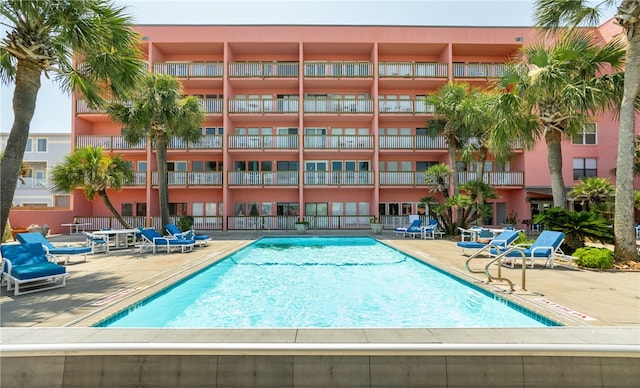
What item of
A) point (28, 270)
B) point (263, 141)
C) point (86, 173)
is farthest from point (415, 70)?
point (28, 270)

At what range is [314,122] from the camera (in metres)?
24.8

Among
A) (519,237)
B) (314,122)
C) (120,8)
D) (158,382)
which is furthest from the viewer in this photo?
(314,122)

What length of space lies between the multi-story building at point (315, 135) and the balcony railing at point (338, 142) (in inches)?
3.0

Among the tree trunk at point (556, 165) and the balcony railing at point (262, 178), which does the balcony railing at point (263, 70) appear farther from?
the tree trunk at point (556, 165)

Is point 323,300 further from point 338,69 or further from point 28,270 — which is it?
point 338,69

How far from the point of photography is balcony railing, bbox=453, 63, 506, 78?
23578 mm

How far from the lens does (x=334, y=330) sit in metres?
4.30

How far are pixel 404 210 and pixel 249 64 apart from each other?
16618 millimetres

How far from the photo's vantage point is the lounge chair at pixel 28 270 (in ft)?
21.3

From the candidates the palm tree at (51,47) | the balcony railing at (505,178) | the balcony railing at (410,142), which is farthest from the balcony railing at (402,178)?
the palm tree at (51,47)

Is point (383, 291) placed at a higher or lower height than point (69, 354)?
lower

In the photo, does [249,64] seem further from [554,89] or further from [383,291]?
[383,291]

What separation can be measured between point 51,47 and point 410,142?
20.5 metres

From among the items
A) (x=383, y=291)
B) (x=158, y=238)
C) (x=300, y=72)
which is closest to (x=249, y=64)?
(x=300, y=72)
